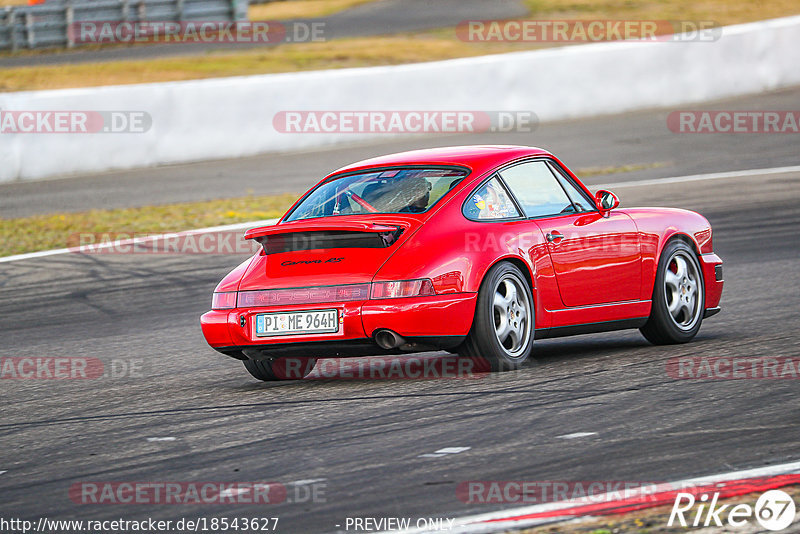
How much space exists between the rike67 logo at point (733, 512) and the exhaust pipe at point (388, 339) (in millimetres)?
2450

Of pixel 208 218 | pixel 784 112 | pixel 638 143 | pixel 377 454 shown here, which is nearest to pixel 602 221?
pixel 377 454

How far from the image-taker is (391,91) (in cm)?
2123

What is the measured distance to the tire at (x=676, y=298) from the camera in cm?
798

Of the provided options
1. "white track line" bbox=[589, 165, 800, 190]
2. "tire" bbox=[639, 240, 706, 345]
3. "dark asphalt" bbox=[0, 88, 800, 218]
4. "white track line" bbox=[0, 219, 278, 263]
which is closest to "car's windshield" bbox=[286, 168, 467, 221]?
"tire" bbox=[639, 240, 706, 345]

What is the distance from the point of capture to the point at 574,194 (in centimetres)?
790

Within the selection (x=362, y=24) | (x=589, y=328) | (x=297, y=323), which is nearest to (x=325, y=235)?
(x=297, y=323)

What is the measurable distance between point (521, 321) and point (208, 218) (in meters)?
9.06

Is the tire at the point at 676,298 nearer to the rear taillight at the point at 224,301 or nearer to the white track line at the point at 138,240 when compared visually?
the rear taillight at the point at 224,301

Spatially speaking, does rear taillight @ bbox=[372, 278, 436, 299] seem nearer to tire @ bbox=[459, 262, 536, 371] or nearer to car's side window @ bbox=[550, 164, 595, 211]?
tire @ bbox=[459, 262, 536, 371]

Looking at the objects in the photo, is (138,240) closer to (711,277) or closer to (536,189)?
(536,189)

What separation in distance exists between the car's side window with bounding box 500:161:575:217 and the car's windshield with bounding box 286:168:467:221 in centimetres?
39

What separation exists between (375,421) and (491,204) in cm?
184

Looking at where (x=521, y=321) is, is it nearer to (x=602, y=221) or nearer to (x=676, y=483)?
(x=602, y=221)

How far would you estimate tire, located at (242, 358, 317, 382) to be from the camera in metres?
7.47
